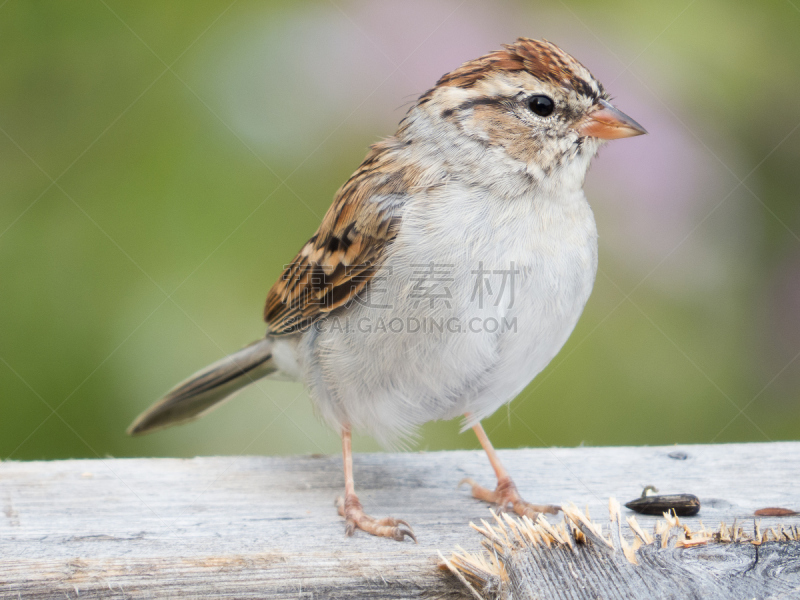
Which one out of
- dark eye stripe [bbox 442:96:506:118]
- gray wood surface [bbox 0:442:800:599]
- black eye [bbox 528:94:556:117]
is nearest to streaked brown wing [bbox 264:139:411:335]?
dark eye stripe [bbox 442:96:506:118]

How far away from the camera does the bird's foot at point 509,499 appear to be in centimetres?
209

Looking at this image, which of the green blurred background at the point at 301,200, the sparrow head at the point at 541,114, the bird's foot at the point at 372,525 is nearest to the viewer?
the bird's foot at the point at 372,525

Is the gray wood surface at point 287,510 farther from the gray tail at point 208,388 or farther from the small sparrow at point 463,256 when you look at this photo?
the gray tail at point 208,388

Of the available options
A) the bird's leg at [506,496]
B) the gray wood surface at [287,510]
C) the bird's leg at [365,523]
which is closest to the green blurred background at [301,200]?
the gray wood surface at [287,510]

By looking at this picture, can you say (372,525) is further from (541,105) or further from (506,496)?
(541,105)

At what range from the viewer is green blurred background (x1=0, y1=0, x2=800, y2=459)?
2.68m

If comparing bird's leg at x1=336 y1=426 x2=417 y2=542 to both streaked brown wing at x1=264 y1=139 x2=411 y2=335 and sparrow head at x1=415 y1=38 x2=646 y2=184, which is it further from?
sparrow head at x1=415 y1=38 x2=646 y2=184

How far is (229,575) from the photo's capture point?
1.53 meters

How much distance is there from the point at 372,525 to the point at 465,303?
0.53 m

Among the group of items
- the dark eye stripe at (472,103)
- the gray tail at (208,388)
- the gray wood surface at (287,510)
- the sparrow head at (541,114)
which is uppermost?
the sparrow head at (541,114)

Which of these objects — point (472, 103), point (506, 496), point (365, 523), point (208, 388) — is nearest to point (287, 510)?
point (365, 523)

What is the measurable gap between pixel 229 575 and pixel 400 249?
0.82 meters

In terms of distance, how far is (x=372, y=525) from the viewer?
1.81 metres

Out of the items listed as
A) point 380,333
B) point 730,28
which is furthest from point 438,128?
point 730,28
